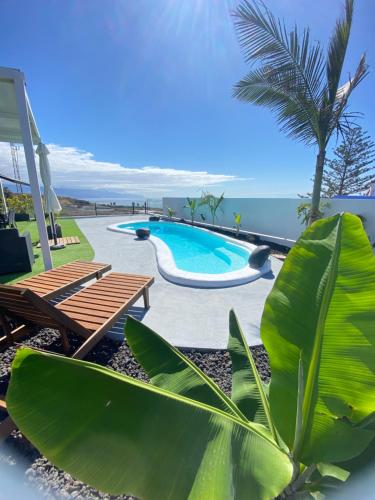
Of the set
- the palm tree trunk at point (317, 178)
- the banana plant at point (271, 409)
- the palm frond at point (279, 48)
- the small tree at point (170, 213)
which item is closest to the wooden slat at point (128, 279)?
the banana plant at point (271, 409)

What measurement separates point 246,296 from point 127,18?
8.05m

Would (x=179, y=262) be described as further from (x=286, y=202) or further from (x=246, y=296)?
(x=286, y=202)

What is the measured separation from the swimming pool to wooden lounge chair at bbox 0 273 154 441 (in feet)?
5.72

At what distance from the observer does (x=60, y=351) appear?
3.35m

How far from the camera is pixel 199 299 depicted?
512cm

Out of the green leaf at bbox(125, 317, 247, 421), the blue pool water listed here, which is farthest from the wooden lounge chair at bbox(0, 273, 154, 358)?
the blue pool water

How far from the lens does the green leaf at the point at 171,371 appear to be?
1.41 metres

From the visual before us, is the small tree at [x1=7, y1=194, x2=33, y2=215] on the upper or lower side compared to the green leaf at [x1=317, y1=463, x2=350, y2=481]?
upper

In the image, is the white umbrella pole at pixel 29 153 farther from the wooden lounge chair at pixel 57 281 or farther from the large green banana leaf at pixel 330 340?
the large green banana leaf at pixel 330 340

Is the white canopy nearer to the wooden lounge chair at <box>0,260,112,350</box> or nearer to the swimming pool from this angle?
the wooden lounge chair at <box>0,260,112,350</box>

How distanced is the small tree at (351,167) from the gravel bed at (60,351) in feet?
101

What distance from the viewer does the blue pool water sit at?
9711mm

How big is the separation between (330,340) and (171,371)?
1026 mm

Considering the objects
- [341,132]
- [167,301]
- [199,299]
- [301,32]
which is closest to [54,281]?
[167,301]
